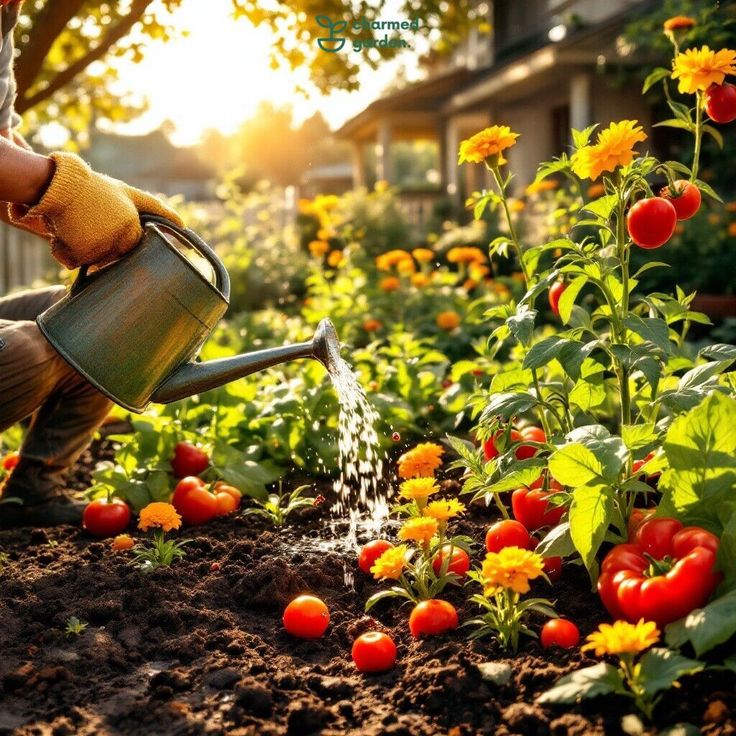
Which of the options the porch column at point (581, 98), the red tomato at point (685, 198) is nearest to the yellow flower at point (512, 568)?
the red tomato at point (685, 198)

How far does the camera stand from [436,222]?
13586 mm

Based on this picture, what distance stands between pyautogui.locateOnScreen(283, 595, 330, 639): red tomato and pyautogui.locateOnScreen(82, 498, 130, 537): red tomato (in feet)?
3.08

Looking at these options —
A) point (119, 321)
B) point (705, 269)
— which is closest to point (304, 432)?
point (119, 321)

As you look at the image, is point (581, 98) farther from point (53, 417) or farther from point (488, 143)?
point (488, 143)

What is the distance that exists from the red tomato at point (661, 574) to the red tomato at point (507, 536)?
0.28 m

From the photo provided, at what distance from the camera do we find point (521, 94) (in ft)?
49.0

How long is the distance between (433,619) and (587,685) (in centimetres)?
44

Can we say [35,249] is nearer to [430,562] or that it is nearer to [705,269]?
[705,269]

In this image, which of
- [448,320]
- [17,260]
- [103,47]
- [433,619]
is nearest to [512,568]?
[433,619]

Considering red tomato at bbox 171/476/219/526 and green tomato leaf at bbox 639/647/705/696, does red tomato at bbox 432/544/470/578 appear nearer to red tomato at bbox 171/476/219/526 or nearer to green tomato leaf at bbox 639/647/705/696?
green tomato leaf at bbox 639/647/705/696

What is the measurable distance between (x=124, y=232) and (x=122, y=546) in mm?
911

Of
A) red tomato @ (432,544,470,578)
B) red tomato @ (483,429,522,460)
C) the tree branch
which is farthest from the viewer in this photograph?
the tree branch

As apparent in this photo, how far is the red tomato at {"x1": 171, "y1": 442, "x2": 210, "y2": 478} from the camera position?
310cm

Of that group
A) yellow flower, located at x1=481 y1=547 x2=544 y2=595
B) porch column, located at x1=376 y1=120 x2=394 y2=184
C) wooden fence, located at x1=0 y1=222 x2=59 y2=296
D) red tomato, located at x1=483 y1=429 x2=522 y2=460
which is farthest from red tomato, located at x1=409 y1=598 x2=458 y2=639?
porch column, located at x1=376 y1=120 x2=394 y2=184
